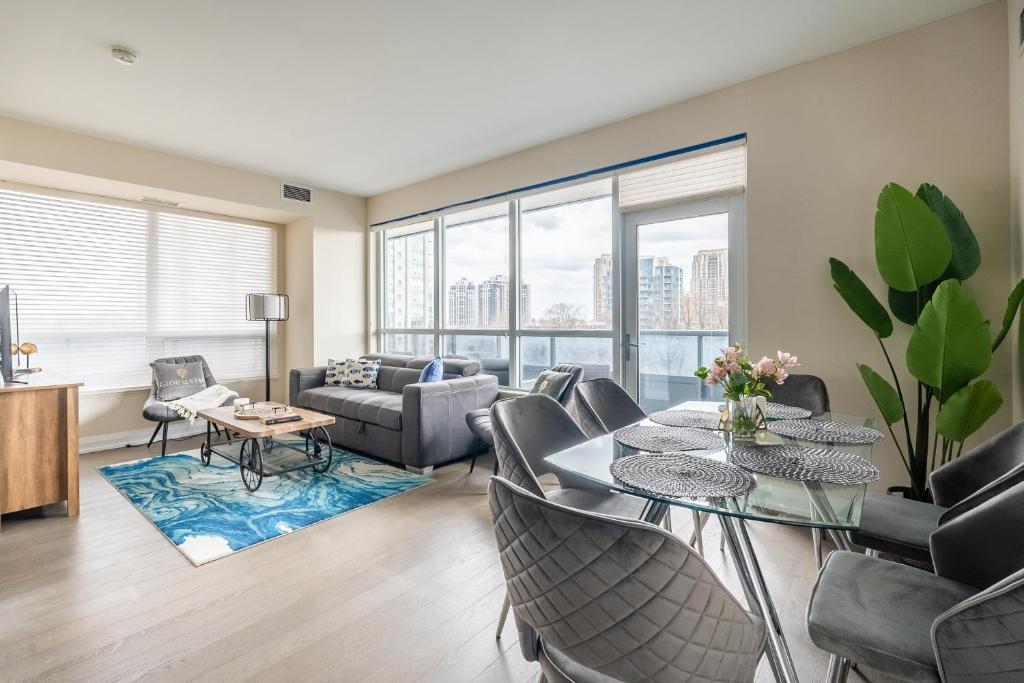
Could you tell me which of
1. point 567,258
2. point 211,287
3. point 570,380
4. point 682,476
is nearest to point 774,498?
point 682,476

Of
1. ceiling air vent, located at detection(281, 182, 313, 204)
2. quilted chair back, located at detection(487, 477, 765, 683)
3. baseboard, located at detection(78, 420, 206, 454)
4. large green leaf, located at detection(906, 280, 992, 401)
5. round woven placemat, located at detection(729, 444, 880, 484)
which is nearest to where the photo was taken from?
Answer: quilted chair back, located at detection(487, 477, 765, 683)

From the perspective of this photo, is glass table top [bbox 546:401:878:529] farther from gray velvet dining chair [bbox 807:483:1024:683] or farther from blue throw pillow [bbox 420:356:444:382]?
blue throw pillow [bbox 420:356:444:382]

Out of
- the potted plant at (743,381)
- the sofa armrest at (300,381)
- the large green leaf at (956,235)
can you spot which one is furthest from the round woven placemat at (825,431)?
the sofa armrest at (300,381)

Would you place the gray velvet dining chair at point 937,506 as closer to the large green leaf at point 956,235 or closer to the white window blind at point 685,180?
the large green leaf at point 956,235

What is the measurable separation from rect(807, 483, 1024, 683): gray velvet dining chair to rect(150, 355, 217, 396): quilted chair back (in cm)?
549

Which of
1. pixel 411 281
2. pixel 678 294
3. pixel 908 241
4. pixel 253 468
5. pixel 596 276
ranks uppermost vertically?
pixel 411 281

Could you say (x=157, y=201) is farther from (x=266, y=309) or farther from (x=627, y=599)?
(x=627, y=599)

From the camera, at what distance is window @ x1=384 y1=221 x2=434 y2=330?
564 centimetres

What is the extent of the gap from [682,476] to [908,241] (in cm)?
182

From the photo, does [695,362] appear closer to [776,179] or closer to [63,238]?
[776,179]

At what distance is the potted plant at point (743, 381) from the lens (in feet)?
5.76

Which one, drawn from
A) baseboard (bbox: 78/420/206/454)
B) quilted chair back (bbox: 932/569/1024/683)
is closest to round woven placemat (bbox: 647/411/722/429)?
quilted chair back (bbox: 932/569/1024/683)

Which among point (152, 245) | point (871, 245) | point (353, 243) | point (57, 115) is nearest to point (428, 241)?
point (353, 243)

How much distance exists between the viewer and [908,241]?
2.23 meters
